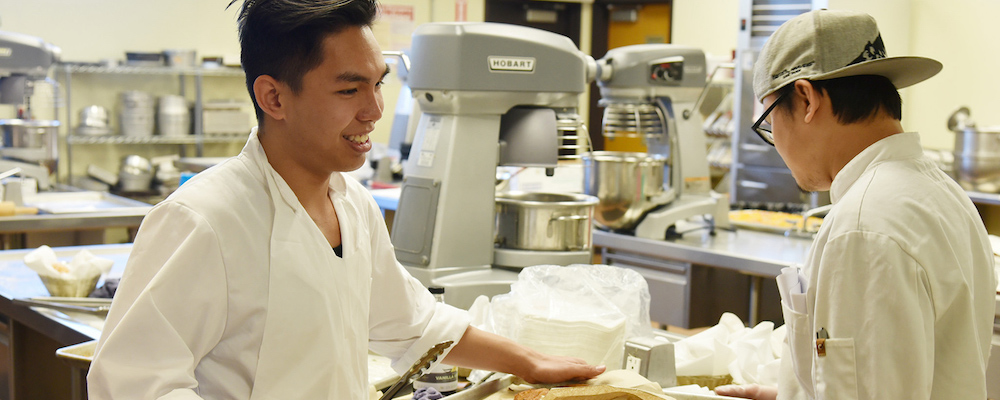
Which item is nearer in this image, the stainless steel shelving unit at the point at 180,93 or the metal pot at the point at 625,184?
the metal pot at the point at 625,184

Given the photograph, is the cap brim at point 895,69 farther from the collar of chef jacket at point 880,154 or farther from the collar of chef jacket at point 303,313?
the collar of chef jacket at point 303,313

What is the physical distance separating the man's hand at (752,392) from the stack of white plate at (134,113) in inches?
248

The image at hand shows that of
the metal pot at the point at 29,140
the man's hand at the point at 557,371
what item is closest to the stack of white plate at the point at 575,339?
the man's hand at the point at 557,371

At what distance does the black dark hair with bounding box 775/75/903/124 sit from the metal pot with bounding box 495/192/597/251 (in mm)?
1243

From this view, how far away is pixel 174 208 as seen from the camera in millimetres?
1135

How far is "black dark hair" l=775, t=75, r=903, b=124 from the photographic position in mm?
Answer: 1261

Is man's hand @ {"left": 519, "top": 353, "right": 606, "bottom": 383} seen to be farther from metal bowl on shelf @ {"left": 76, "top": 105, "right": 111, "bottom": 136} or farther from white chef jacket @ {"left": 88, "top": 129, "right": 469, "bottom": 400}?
metal bowl on shelf @ {"left": 76, "top": 105, "right": 111, "bottom": 136}

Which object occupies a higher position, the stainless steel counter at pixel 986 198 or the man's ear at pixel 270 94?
the man's ear at pixel 270 94

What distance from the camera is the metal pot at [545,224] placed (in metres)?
2.49

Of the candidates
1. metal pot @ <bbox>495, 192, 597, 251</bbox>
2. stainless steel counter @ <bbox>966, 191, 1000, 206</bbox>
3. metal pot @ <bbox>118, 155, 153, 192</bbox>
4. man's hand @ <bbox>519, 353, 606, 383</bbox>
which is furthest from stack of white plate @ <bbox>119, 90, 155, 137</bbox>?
man's hand @ <bbox>519, 353, 606, 383</bbox>

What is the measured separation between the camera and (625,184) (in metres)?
3.62

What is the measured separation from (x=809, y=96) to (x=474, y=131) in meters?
1.32

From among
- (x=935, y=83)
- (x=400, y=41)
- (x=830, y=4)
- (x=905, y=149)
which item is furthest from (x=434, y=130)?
(x=400, y=41)

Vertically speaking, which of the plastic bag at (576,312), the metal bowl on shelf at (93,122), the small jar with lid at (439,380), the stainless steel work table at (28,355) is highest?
the metal bowl on shelf at (93,122)
